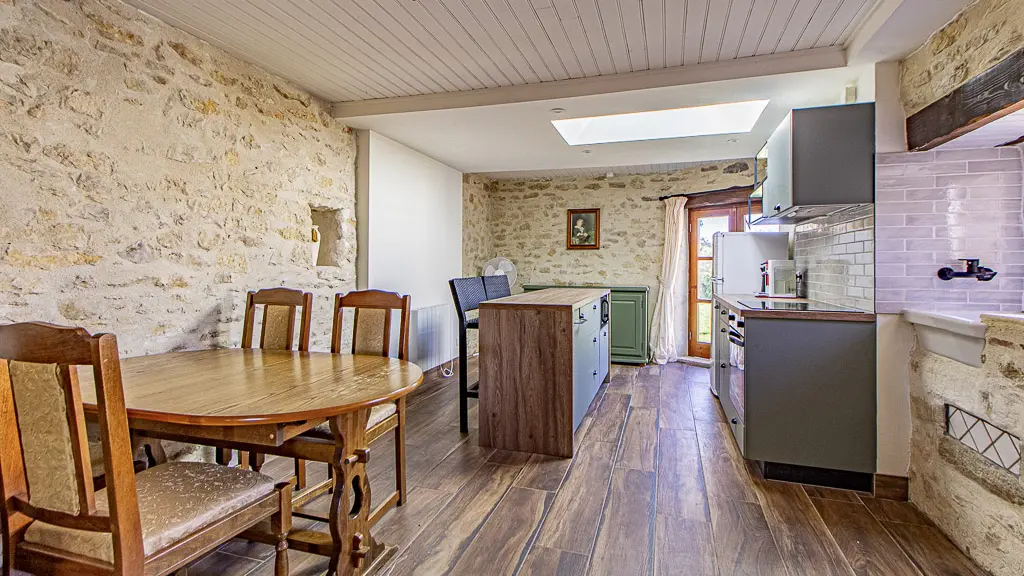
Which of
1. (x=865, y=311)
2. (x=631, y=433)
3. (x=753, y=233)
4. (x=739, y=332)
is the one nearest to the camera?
(x=865, y=311)

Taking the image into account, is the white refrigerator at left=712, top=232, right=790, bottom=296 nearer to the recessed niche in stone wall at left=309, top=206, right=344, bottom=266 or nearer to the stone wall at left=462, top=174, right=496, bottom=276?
the stone wall at left=462, top=174, right=496, bottom=276

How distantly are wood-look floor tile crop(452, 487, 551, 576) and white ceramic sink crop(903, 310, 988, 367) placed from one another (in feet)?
6.08

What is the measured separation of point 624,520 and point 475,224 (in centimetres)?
458

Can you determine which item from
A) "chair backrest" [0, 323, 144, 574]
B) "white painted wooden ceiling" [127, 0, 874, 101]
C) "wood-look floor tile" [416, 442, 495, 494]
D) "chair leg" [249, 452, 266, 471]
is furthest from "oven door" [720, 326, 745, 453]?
"chair backrest" [0, 323, 144, 574]

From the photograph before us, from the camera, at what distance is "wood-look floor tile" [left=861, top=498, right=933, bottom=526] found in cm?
211

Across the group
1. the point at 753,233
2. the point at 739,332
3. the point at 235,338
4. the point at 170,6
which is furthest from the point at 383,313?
the point at 753,233

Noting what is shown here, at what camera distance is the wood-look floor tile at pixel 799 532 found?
177 cm

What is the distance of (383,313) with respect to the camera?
7.80 ft

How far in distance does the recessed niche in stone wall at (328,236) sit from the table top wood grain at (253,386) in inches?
59.2

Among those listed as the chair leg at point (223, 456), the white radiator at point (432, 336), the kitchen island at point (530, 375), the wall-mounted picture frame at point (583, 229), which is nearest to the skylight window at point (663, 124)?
the kitchen island at point (530, 375)

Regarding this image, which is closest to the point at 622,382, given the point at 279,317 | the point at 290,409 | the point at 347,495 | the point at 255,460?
the point at 279,317

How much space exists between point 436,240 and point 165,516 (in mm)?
3979

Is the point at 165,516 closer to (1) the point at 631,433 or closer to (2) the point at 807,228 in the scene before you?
(1) the point at 631,433

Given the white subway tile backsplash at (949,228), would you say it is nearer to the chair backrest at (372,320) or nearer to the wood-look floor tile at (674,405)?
the wood-look floor tile at (674,405)
